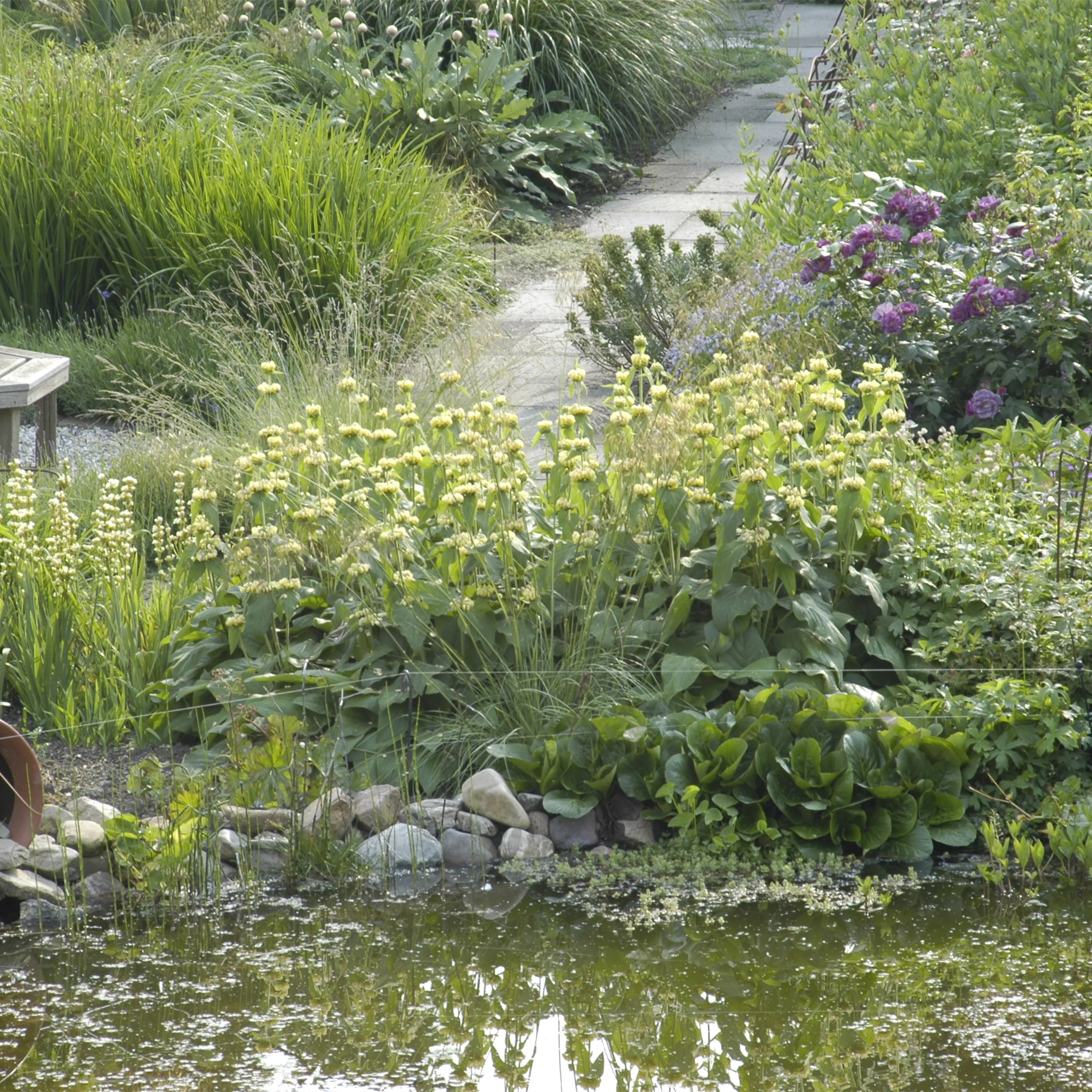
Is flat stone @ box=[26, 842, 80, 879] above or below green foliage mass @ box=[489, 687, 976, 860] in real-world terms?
below

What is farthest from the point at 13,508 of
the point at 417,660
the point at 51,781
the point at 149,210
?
the point at 149,210

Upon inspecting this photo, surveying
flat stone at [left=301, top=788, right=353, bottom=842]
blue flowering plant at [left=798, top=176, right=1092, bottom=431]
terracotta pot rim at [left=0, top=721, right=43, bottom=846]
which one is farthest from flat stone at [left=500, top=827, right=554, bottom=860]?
blue flowering plant at [left=798, top=176, right=1092, bottom=431]

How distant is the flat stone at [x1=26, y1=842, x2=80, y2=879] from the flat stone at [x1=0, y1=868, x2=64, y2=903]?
0.16 feet

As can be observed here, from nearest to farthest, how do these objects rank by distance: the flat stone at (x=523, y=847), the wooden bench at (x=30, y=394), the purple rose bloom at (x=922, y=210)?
1. the flat stone at (x=523, y=847)
2. the wooden bench at (x=30, y=394)
3. the purple rose bloom at (x=922, y=210)

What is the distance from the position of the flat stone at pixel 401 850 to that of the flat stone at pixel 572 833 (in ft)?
0.91

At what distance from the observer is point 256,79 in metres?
9.32

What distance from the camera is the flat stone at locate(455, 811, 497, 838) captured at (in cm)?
341

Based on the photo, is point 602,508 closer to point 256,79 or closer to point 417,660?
point 417,660

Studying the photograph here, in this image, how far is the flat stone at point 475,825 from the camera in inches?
134

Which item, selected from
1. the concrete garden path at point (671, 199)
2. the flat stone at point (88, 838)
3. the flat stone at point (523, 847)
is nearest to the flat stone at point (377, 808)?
the flat stone at point (523, 847)

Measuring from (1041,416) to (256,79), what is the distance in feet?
20.1

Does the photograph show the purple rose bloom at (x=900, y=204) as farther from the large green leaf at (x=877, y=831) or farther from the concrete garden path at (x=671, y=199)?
the large green leaf at (x=877, y=831)

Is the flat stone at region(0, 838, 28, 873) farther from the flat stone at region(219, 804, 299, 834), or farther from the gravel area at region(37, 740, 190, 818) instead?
the flat stone at region(219, 804, 299, 834)

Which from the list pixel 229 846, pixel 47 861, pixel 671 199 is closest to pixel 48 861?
pixel 47 861
